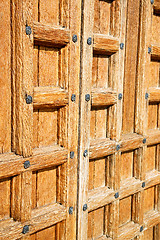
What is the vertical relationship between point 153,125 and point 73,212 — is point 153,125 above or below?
above

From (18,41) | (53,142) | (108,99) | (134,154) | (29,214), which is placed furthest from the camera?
(134,154)

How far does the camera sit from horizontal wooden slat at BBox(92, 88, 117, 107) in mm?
1414

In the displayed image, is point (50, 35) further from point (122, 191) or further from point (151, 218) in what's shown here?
point (151, 218)

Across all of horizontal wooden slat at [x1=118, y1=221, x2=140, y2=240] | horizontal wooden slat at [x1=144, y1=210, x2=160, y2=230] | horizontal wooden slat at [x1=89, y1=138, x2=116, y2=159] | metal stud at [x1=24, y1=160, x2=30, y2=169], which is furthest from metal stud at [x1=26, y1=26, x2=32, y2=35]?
horizontal wooden slat at [x1=144, y1=210, x2=160, y2=230]

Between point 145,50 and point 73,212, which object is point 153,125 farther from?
point 73,212

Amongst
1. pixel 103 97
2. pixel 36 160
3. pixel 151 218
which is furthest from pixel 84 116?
pixel 151 218

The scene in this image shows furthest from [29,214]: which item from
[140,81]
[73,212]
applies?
[140,81]

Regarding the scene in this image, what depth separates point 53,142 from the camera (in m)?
1.33

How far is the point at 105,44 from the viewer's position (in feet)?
4.68

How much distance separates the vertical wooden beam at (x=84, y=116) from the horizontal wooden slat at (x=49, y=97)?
95 millimetres

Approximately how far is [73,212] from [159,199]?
74 centimetres

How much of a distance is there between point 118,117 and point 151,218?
69 cm

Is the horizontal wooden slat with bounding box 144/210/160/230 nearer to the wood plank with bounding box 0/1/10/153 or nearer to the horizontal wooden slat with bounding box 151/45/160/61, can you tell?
the horizontal wooden slat with bounding box 151/45/160/61

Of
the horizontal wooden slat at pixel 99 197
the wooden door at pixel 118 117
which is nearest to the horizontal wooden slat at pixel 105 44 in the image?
the wooden door at pixel 118 117
